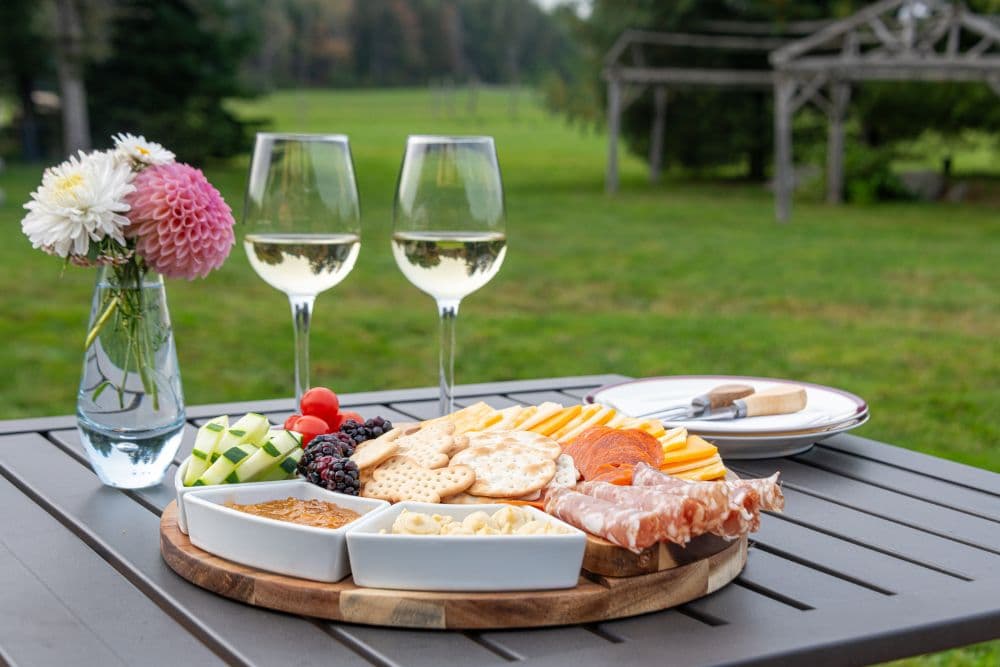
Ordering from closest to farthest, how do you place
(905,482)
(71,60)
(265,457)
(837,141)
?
(265,457)
(905,482)
(71,60)
(837,141)

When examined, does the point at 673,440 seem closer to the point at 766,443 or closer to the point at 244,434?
the point at 766,443

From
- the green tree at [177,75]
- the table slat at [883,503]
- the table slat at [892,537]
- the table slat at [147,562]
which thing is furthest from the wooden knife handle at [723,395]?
the green tree at [177,75]

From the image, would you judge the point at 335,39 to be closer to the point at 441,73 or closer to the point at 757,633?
the point at 441,73

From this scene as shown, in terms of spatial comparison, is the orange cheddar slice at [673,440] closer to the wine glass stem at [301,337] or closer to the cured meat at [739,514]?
the cured meat at [739,514]

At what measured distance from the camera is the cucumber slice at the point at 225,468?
4.56 ft

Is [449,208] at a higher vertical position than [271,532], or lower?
higher

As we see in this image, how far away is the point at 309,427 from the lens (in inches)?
61.9

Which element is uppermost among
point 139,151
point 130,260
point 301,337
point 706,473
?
point 139,151

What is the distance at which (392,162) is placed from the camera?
2323 centimetres

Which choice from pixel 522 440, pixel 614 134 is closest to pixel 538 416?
pixel 522 440

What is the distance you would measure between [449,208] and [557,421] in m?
0.32

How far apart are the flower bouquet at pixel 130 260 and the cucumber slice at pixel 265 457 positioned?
0.28 meters

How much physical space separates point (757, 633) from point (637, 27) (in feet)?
66.9

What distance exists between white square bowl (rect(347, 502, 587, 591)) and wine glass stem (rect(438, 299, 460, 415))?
59cm
